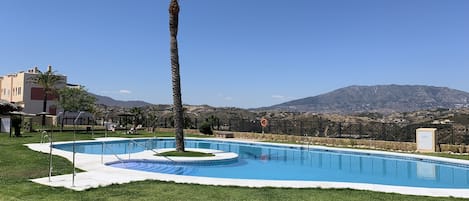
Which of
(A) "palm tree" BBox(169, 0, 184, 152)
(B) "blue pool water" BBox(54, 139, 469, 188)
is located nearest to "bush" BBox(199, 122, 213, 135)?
(B) "blue pool water" BBox(54, 139, 469, 188)

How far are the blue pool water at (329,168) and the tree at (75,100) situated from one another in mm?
14368

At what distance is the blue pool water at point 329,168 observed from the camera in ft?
44.1

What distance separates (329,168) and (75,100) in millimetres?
27097

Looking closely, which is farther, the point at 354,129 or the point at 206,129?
the point at 206,129

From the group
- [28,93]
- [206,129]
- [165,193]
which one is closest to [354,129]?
[206,129]

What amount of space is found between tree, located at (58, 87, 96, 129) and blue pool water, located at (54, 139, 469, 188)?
14.4m

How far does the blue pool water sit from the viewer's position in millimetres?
13445

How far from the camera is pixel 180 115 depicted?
16.8 meters

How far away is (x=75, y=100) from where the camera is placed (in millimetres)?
35469

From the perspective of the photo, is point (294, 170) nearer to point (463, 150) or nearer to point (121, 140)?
Result: point (463, 150)

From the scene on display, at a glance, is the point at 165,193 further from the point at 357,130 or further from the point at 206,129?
the point at 206,129

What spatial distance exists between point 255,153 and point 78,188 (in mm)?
13888

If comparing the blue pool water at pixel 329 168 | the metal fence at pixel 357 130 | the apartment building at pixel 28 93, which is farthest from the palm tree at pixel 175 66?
the apartment building at pixel 28 93

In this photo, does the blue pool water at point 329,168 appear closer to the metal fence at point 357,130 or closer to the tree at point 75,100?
the metal fence at point 357,130
